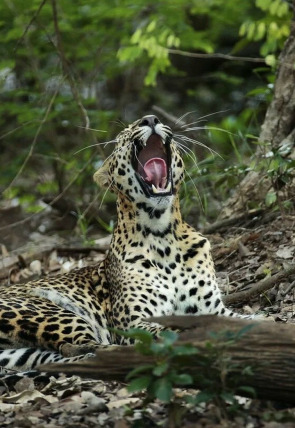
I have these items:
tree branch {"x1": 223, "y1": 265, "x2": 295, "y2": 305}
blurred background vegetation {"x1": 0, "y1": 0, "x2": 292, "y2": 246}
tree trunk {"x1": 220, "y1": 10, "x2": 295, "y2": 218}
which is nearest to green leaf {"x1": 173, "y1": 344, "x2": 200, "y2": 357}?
tree branch {"x1": 223, "y1": 265, "x2": 295, "y2": 305}

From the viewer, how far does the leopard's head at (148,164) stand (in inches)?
273

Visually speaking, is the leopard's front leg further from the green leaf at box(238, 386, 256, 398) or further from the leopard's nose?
the green leaf at box(238, 386, 256, 398)

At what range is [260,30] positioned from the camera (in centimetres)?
1071

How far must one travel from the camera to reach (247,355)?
4305 mm

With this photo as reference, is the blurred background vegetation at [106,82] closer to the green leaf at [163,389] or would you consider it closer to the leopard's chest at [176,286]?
the leopard's chest at [176,286]

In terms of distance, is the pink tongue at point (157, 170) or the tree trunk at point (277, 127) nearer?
the pink tongue at point (157, 170)

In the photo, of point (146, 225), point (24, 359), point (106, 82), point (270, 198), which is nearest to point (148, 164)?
point (146, 225)

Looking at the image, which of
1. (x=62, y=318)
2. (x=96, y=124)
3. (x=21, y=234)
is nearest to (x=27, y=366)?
(x=62, y=318)

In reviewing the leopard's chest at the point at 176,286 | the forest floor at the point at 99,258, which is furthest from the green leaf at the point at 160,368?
the leopard's chest at the point at 176,286

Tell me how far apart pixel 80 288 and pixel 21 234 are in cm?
619

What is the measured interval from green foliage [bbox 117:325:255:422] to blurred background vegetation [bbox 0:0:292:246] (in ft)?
18.7

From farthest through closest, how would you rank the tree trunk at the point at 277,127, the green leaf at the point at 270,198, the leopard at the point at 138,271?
the tree trunk at the point at 277,127
the green leaf at the point at 270,198
the leopard at the point at 138,271

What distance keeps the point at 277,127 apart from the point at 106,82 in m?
9.14

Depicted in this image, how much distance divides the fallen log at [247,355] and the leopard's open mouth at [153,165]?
2.63m
